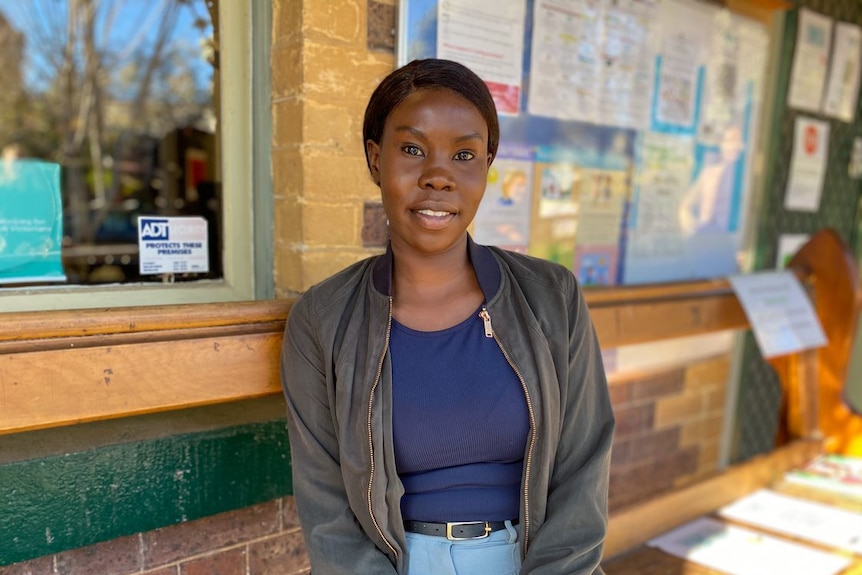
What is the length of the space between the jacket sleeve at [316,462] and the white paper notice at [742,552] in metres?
1.39

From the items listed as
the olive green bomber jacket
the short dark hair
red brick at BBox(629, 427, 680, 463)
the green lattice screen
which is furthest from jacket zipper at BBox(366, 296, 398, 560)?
the green lattice screen

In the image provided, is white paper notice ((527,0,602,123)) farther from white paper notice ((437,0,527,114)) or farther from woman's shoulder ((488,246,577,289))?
woman's shoulder ((488,246,577,289))

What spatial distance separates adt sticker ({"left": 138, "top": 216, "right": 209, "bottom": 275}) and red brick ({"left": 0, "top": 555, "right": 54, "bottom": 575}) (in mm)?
735

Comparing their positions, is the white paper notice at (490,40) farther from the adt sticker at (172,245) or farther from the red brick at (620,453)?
the red brick at (620,453)

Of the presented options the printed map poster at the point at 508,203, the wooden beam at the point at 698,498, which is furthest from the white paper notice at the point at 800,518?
the printed map poster at the point at 508,203

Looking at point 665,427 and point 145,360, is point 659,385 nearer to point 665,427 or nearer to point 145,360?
point 665,427

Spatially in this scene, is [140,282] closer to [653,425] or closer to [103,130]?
[653,425]

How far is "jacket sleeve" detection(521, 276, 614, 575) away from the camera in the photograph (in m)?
1.28

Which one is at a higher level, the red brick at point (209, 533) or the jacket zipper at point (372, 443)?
the jacket zipper at point (372, 443)

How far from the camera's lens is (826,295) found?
304 centimetres

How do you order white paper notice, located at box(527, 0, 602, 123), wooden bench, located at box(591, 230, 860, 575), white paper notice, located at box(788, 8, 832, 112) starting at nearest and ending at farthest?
white paper notice, located at box(527, 0, 602, 123) < wooden bench, located at box(591, 230, 860, 575) < white paper notice, located at box(788, 8, 832, 112)

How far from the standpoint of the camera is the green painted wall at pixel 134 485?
1460 mm

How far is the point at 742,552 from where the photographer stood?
2262 mm

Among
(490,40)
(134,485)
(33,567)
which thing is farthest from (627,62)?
(33,567)
